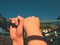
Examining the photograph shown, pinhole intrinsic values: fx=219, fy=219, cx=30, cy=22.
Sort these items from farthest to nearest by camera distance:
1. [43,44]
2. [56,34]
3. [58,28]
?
[56,34] → [58,28] → [43,44]

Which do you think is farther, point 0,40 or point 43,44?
point 0,40

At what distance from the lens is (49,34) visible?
1.88m

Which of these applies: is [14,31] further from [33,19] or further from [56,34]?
[56,34]

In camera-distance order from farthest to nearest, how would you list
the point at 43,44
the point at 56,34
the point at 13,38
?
1. the point at 56,34
2. the point at 13,38
3. the point at 43,44

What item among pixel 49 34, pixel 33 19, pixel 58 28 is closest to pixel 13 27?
pixel 33 19

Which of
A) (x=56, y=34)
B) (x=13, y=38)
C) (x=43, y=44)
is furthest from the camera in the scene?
(x=56, y=34)

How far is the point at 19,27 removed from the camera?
109 cm

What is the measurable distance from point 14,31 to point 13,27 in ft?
0.07

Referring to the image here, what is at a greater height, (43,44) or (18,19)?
(18,19)

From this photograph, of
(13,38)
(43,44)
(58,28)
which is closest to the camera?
(43,44)

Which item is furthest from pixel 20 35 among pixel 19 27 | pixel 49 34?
pixel 49 34

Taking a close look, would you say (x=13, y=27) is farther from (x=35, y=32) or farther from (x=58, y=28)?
(x=58, y=28)

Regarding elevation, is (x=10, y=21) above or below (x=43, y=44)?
above

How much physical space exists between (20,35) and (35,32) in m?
0.09
